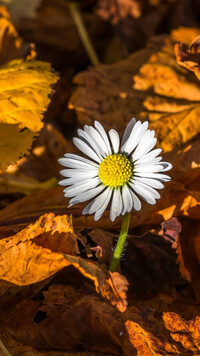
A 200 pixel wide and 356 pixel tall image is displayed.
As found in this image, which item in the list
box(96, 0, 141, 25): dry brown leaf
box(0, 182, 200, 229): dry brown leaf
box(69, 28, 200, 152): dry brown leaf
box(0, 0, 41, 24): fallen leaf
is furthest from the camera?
box(0, 0, 41, 24): fallen leaf

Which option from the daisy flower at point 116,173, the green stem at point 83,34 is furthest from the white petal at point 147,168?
the green stem at point 83,34

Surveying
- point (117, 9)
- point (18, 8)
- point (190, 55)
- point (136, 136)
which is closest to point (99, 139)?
point (136, 136)

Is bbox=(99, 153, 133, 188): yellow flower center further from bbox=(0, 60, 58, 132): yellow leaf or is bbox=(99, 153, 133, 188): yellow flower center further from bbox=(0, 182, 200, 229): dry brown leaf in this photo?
bbox=(0, 60, 58, 132): yellow leaf

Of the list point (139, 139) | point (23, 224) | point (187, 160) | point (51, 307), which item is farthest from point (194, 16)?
point (51, 307)

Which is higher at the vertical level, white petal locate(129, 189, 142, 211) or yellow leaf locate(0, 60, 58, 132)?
yellow leaf locate(0, 60, 58, 132)

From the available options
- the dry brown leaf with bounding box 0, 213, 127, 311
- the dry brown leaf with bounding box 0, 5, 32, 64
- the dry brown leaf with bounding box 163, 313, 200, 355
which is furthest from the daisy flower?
the dry brown leaf with bounding box 0, 5, 32, 64

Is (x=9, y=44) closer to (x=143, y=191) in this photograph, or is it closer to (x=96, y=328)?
(x=143, y=191)
